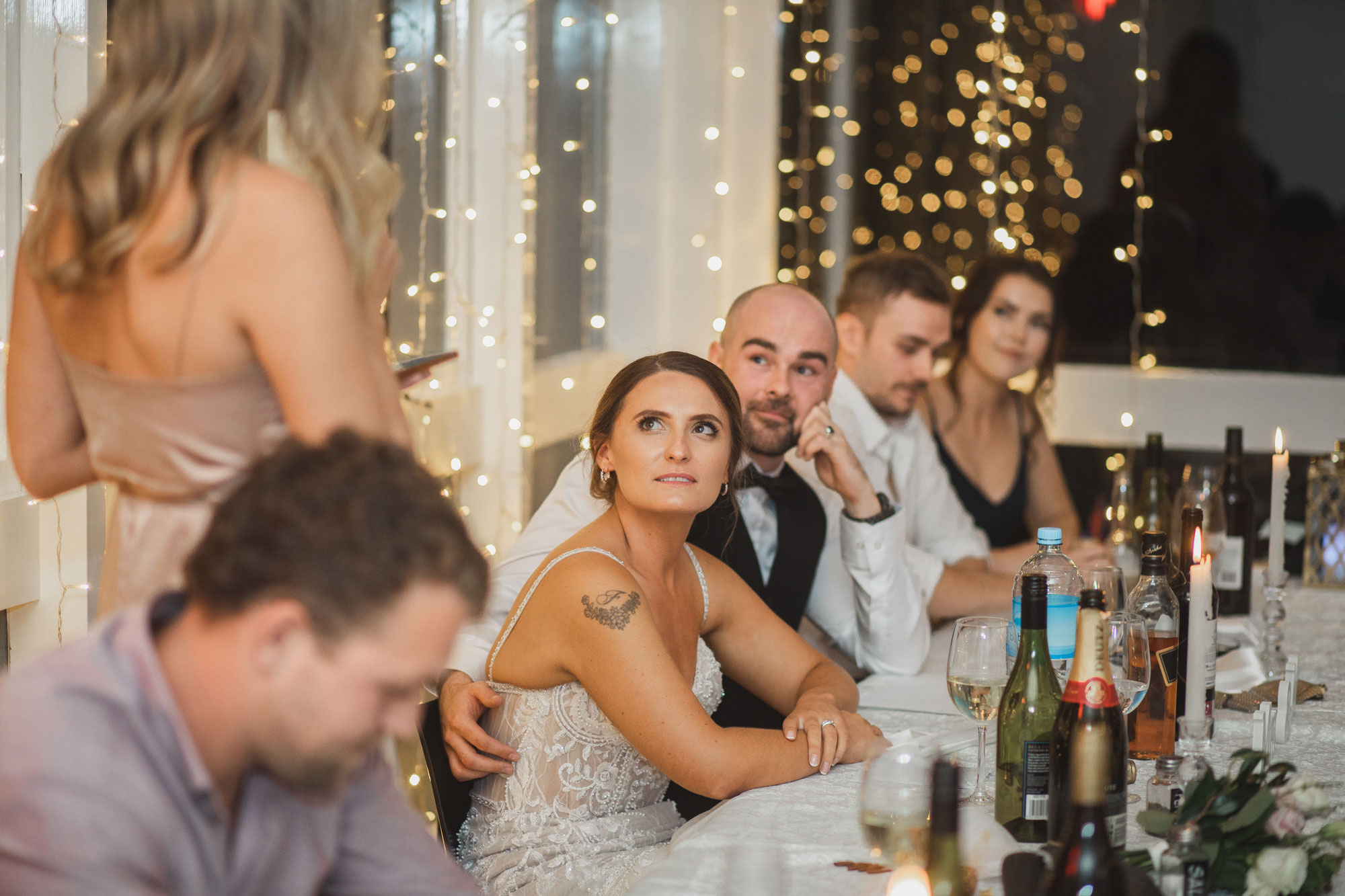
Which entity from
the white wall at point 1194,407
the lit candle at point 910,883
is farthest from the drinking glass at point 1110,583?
the white wall at point 1194,407

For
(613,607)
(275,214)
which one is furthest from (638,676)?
(275,214)

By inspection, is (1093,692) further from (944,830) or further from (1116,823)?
(944,830)

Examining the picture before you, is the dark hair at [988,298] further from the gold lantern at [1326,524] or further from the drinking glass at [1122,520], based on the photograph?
the gold lantern at [1326,524]

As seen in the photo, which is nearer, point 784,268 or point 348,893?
point 348,893

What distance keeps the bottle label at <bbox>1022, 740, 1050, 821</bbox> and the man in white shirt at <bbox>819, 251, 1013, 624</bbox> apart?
1.42 meters

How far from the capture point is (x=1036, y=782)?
128 centimetres

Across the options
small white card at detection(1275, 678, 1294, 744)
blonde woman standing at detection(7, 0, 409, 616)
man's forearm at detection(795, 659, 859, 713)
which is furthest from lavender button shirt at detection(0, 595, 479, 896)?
small white card at detection(1275, 678, 1294, 744)

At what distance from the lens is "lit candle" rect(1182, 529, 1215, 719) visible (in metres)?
1.38

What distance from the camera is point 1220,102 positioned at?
394 cm

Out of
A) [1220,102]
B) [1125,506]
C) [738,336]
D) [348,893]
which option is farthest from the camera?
[1220,102]

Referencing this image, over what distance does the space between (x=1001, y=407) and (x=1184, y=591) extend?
1.59 meters

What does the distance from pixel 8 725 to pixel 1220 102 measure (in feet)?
13.1

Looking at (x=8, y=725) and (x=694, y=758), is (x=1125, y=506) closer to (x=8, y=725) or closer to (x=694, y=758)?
(x=694, y=758)

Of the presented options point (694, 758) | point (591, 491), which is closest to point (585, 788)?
point (694, 758)
